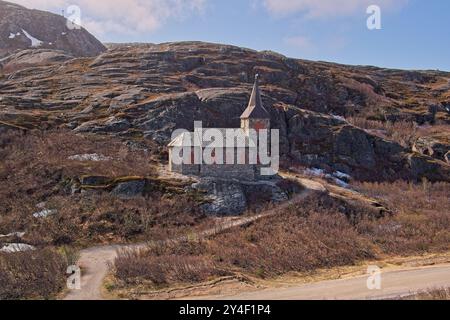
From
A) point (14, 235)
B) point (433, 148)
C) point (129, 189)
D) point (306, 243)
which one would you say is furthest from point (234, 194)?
point (433, 148)

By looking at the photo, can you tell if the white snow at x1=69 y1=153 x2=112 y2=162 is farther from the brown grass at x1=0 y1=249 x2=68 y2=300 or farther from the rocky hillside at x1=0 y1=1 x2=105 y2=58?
the rocky hillside at x1=0 y1=1 x2=105 y2=58

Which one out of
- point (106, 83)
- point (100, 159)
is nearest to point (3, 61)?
point (106, 83)

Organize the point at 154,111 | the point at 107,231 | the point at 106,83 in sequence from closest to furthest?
the point at 107,231
the point at 154,111
the point at 106,83

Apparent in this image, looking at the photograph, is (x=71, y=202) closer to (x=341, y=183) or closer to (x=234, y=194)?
(x=234, y=194)

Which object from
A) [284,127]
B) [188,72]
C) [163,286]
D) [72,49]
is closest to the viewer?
[163,286]

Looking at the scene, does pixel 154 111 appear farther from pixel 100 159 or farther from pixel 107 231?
pixel 107 231

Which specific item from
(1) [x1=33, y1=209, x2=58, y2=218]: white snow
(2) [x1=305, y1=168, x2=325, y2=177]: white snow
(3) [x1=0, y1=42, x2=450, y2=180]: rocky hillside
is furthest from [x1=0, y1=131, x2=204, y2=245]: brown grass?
(2) [x1=305, y1=168, x2=325, y2=177]: white snow
